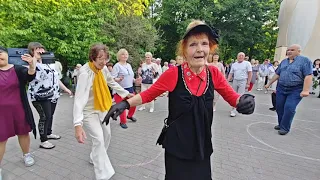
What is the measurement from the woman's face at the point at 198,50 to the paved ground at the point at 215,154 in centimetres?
204

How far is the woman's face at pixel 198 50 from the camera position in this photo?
5.77ft

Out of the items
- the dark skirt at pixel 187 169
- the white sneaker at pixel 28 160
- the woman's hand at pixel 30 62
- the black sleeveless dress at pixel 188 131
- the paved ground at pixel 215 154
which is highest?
the woman's hand at pixel 30 62

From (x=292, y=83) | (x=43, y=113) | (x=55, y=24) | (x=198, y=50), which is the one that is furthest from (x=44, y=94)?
(x=55, y=24)

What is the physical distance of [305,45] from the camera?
14.0 m

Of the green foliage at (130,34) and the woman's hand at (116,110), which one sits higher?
the green foliage at (130,34)

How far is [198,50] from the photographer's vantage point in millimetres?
1753

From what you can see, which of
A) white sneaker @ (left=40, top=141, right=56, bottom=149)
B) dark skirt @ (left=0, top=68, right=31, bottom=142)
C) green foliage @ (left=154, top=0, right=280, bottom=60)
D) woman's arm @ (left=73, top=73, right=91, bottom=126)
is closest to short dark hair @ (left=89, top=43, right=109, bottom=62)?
woman's arm @ (left=73, top=73, right=91, bottom=126)

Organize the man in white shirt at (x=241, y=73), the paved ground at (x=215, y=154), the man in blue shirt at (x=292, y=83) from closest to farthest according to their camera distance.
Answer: the paved ground at (x=215, y=154), the man in blue shirt at (x=292, y=83), the man in white shirt at (x=241, y=73)

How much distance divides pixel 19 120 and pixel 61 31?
755 centimetres

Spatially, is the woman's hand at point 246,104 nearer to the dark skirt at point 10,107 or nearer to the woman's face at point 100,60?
the woman's face at point 100,60

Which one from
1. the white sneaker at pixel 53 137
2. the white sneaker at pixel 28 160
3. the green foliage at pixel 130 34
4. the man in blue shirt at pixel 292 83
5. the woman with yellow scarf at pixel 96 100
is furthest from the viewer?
the green foliage at pixel 130 34


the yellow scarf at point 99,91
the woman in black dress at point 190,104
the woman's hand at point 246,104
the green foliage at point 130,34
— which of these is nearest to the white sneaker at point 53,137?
the yellow scarf at point 99,91

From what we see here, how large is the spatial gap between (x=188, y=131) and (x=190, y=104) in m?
0.23

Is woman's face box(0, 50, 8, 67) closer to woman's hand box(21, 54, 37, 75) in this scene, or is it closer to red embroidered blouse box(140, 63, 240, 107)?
woman's hand box(21, 54, 37, 75)
